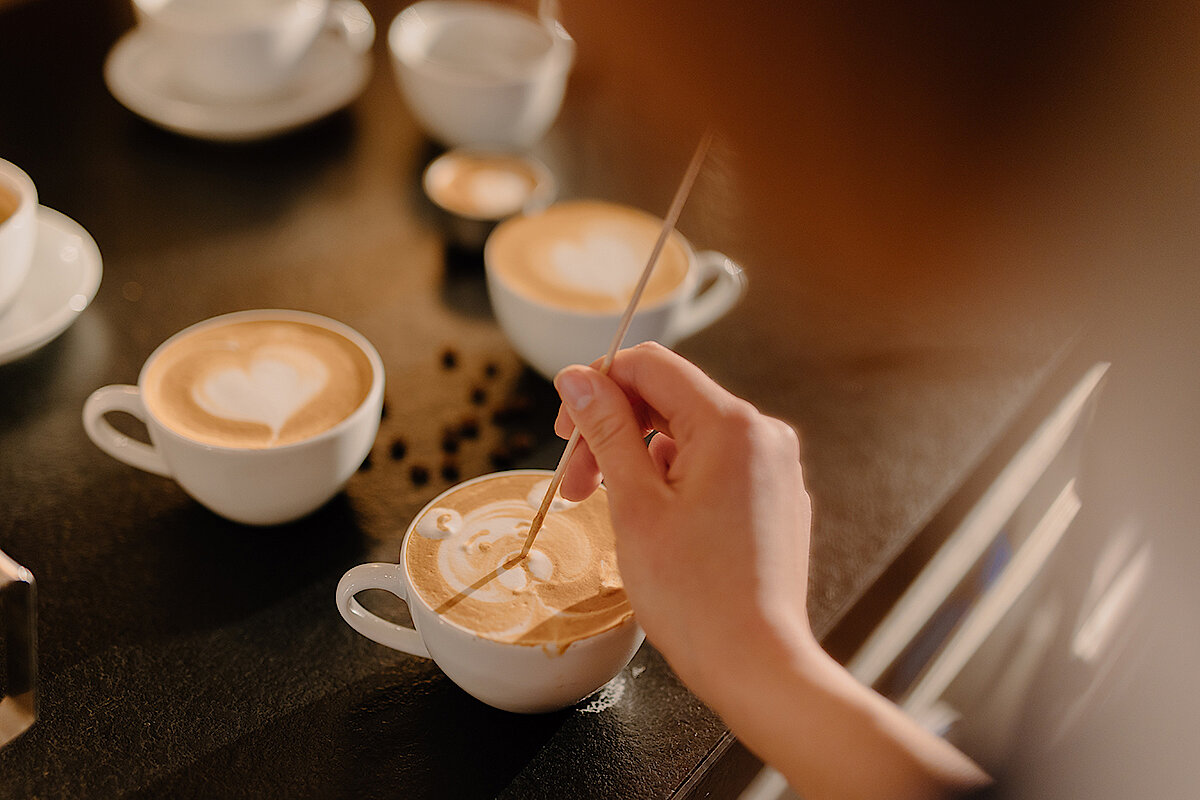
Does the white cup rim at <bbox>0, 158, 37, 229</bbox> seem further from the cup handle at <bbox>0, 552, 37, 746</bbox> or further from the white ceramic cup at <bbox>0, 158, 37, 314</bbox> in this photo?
the cup handle at <bbox>0, 552, 37, 746</bbox>

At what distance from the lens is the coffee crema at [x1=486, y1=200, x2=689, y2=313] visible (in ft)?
3.12

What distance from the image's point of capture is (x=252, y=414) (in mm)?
774

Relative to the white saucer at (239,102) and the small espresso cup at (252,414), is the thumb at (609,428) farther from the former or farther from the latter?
the white saucer at (239,102)

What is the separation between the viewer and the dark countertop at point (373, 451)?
66 centimetres

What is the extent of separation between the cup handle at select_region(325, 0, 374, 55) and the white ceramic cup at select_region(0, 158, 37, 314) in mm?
547

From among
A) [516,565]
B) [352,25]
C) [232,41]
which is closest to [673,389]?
[516,565]

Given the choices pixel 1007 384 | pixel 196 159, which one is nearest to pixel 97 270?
pixel 196 159

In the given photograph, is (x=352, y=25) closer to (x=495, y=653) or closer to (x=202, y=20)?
(x=202, y=20)

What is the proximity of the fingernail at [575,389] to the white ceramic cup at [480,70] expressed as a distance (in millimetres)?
637

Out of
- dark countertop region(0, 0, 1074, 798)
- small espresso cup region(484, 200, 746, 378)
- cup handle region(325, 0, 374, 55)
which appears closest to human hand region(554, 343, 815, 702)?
dark countertop region(0, 0, 1074, 798)

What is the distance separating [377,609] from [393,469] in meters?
0.15

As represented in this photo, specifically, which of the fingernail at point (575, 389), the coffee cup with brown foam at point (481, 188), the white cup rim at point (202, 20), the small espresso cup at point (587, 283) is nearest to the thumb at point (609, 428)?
the fingernail at point (575, 389)

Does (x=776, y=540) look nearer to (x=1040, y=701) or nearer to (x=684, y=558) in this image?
(x=684, y=558)

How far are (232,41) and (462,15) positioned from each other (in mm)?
301
